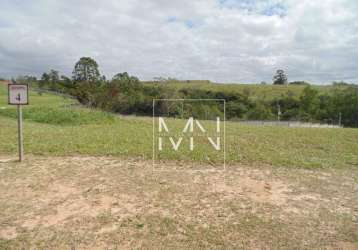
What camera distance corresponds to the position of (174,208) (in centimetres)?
306

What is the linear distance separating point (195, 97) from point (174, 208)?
Result: 1082 inches

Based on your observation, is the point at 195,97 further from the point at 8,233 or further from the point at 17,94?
the point at 8,233

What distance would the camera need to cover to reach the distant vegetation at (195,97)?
2375cm

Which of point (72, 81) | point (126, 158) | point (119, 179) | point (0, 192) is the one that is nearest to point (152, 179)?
point (119, 179)

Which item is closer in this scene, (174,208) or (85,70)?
(174,208)

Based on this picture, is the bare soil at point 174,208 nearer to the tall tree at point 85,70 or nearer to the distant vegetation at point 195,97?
the distant vegetation at point 195,97

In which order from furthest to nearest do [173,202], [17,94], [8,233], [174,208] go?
[17,94]
[173,202]
[174,208]
[8,233]

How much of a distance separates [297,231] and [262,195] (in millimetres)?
866

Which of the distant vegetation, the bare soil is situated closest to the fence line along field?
the bare soil

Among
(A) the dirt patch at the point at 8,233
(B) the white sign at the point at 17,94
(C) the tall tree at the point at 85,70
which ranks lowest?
(A) the dirt patch at the point at 8,233

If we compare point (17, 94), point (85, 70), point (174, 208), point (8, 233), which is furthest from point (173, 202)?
point (85, 70)

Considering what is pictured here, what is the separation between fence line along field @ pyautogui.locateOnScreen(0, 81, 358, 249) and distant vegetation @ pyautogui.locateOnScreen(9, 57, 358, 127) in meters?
16.1

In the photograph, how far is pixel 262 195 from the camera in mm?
3453

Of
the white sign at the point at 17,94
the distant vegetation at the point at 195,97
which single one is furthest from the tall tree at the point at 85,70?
the white sign at the point at 17,94
